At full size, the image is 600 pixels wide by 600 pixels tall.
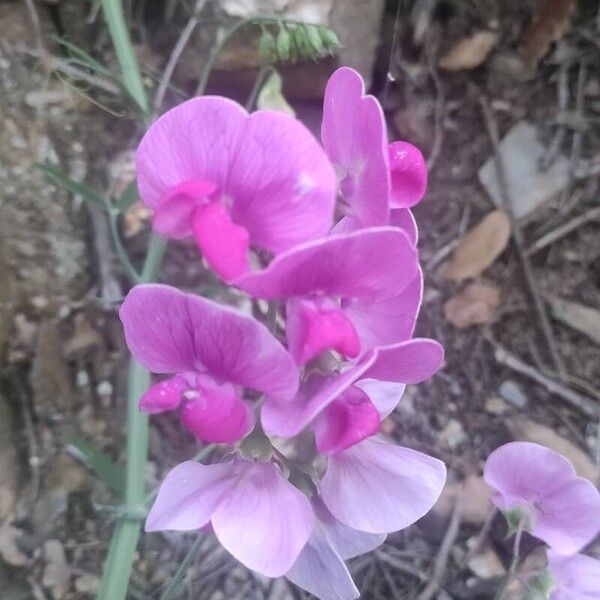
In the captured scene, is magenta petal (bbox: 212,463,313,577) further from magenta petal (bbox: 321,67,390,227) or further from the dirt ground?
the dirt ground

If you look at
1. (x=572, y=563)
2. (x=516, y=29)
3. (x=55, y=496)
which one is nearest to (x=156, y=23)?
(x=516, y=29)

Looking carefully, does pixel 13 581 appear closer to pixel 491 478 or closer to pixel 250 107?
pixel 491 478

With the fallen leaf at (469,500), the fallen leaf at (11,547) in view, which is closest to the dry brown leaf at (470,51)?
the fallen leaf at (469,500)

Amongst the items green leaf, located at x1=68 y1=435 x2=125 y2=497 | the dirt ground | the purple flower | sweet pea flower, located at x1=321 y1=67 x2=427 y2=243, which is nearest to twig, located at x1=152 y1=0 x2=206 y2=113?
the dirt ground

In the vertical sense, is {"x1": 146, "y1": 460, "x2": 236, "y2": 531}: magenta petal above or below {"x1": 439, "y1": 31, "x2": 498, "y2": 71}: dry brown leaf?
below

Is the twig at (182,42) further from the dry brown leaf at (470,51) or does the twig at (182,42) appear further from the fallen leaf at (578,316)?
the fallen leaf at (578,316)

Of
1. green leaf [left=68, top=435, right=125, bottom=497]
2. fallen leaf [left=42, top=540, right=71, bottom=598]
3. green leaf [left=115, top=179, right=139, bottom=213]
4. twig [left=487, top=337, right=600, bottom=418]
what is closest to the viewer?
green leaf [left=68, top=435, right=125, bottom=497]

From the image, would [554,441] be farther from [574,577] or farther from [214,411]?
[214,411]
